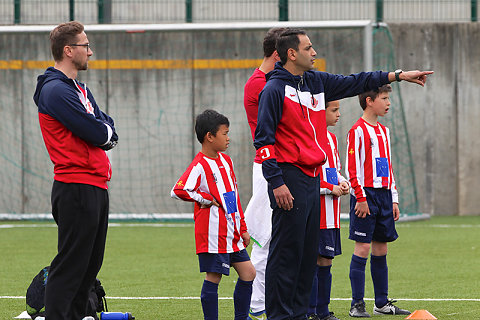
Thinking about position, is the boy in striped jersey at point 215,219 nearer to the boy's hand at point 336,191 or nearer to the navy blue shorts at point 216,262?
the navy blue shorts at point 216,262

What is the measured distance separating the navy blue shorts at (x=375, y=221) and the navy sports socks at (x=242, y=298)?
1.23m

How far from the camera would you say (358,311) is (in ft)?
21.9

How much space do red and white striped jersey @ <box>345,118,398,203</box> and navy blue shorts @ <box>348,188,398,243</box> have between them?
0.24 ft

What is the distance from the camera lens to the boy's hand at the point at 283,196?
16.9 feet

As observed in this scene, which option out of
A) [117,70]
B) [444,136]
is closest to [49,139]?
[117,70]

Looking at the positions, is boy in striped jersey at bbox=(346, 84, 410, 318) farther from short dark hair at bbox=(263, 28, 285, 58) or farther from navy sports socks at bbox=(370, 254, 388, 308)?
short dark hair at bbox=(263, 28, 285, 58)

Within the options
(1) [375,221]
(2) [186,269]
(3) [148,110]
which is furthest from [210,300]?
(3) [148,110]

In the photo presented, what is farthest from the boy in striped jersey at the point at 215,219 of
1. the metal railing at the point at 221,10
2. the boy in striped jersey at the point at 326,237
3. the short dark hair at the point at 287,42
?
the metal railing at the point at 221,10

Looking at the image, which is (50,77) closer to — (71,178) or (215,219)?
(71,178)

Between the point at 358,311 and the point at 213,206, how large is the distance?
145 cm

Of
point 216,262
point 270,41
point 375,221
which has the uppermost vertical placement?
point 270,41

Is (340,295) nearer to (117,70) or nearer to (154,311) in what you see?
(154,311)

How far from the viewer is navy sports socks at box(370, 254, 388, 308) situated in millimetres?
6781

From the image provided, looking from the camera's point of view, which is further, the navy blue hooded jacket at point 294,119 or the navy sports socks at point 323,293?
the navy sports socks at point 323,293
